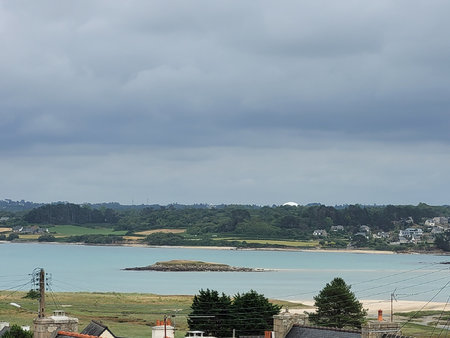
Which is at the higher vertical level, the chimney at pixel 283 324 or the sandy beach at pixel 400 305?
the chimney at pixel 283 324

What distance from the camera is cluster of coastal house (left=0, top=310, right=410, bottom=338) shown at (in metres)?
38.7

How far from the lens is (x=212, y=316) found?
7512 centimetres

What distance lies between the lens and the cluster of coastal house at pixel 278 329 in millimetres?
38688

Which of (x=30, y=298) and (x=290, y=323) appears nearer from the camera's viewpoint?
(x=290, y=323)

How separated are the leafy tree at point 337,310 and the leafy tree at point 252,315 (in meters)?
5.59

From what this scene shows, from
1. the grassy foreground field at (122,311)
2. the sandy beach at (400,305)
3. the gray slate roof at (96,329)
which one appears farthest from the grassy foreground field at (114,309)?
the gray slate roof at (96,329)

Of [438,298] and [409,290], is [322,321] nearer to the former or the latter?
[438,298]

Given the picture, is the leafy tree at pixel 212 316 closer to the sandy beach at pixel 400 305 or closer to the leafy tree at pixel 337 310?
the leafy tree at pixel 337 310

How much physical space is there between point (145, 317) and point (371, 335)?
65.2m

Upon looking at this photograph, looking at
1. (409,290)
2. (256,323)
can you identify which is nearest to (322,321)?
(256,323)

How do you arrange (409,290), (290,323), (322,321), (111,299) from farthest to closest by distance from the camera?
1. (409,290)
2. (111,299)
3. (322,321)
4. (290,323)

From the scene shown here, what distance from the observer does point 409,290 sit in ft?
609

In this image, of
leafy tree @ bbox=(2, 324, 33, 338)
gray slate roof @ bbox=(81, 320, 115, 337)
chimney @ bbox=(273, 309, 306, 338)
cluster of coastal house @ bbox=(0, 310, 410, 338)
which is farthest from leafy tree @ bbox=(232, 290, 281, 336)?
chimney @ bbox=(273, 309, 306, 338)

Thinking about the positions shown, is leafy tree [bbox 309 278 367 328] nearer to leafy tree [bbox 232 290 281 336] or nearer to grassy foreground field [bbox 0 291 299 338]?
leafy tree [bbox 232 290 281 336]
